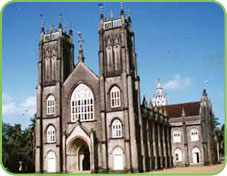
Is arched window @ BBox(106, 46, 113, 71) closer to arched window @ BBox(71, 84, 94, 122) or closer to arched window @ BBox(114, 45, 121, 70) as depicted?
arched window @ BBox(114, 45, 121, 70)

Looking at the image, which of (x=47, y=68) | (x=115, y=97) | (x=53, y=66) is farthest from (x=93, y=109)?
(x=47, y=68)

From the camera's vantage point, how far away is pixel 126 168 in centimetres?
3647

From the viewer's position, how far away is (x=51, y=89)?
140 feet

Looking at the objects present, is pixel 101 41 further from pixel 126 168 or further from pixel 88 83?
pixel 126 168

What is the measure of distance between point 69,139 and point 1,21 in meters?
19.1

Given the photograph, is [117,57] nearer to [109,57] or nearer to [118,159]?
[109,57]

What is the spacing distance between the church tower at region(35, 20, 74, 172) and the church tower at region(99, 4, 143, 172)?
218 inches

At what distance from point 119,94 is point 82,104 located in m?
4.69

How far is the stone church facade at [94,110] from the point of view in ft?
124

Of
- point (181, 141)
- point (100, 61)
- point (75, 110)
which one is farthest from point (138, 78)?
point (181, 141)

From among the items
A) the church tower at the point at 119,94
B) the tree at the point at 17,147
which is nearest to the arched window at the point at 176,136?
the church tower at the point at 119,94

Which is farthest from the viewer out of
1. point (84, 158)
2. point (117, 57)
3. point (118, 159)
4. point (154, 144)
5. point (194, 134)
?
point (194, 134)

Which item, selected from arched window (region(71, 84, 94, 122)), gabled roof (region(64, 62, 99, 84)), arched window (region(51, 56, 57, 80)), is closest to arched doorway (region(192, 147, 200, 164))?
arched window (region(71, 84, 94, 122))

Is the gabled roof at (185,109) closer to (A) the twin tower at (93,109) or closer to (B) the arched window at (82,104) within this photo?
(A) the twin tower at (93,109)
